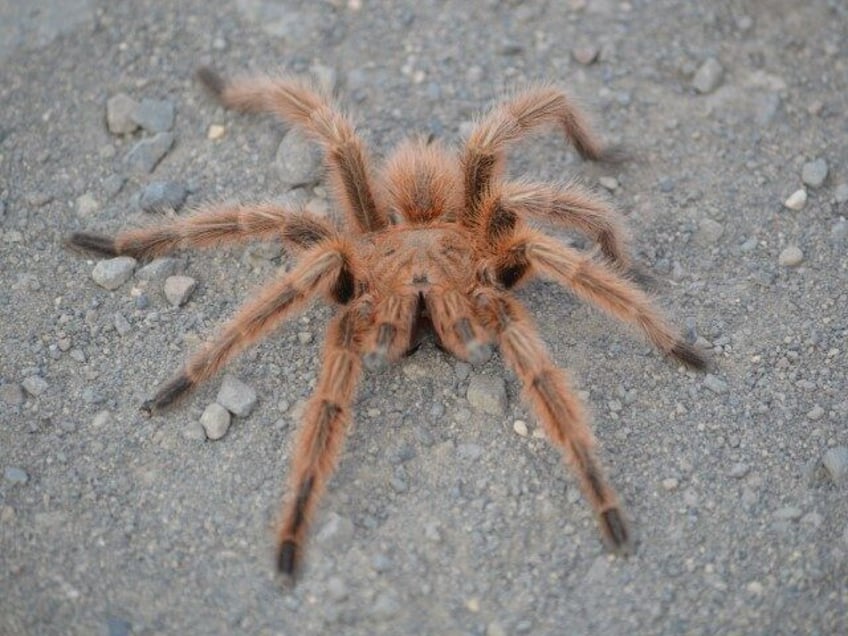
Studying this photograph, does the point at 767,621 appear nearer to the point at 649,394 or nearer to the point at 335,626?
the point at 649,394

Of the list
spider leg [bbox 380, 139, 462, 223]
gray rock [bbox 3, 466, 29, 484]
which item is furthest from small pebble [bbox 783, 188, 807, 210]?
gray rock [bbox 3, 466, 29, 484]

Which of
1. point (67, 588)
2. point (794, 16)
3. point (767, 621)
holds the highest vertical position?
point (794, 16)

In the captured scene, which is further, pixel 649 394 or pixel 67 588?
pixel 649 394

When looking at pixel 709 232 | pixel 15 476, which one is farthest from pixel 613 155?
pixel 15 476

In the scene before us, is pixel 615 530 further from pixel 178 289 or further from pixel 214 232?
pixel 178 289

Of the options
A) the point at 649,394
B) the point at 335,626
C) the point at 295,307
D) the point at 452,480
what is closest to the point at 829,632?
the point at 649,394

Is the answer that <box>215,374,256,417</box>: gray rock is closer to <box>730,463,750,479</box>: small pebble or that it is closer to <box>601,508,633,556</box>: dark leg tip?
<box>601,508,633,556</box>: dark leg tip

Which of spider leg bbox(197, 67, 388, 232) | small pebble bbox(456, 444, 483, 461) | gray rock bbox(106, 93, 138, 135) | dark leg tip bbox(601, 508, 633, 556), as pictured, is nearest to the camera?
dark leg tip bbox(601, 508, 633, 556)
